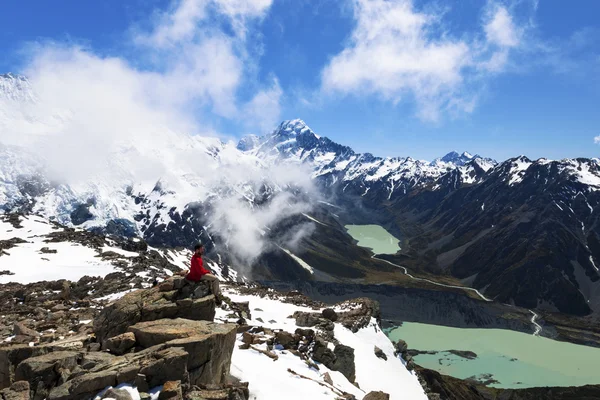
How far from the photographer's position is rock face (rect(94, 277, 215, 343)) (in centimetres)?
1823

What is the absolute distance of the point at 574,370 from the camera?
486ft

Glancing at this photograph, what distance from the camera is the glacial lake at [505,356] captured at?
13625 centimetres

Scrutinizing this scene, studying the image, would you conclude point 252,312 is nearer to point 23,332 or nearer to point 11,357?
point 23,332

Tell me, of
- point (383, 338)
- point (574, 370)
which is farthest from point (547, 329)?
point (383, 338)

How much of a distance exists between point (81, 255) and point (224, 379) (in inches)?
2269

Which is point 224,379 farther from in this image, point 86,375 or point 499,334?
point 499,334

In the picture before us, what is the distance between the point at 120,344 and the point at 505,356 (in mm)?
182010

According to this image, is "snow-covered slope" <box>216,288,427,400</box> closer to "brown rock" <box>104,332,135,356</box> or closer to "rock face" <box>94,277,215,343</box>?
"rock face" <box>94,277,215,343</box>

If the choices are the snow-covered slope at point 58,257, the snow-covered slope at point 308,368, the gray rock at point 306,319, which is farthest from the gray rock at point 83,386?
the snow-covered slope at point 58,257

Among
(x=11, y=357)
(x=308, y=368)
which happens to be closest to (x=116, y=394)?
(x=11, y=357)

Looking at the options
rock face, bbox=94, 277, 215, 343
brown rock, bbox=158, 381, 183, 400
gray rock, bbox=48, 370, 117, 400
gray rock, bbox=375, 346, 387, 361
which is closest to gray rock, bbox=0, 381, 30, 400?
gray rock, bbox=48, 370, 117, 400

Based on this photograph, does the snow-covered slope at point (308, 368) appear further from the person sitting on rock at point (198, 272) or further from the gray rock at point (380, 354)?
the person sitting on rock at point (198, 272)

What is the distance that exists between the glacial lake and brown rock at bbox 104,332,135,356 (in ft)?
459

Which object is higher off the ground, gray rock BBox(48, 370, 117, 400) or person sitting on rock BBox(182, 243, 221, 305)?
person sitting on rock BBox(182, 243, 221, 305)
